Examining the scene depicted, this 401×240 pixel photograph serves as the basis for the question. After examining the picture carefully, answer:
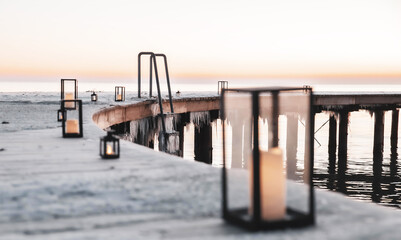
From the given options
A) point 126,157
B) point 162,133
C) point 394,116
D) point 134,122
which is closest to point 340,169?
point 394,116

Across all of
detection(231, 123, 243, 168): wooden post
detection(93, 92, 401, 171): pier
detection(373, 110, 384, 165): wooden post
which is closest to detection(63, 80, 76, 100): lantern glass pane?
detection(93, 92, 401, 171): pier

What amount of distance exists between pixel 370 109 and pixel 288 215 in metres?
32.1

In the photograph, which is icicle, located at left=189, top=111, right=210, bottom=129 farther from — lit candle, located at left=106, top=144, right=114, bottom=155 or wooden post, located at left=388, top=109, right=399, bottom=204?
lit candle, located at left=106, top=144, right=114, bottom=155

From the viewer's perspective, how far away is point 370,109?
110 ft

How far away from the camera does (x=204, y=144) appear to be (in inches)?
1069

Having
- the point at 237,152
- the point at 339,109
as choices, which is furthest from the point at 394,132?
the point at 237,152

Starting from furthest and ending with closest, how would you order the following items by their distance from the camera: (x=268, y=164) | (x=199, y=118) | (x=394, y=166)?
(x=199, y=118) < (x=394, y=166) < (x=268, y=164)

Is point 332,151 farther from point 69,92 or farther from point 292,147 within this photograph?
point 69,92

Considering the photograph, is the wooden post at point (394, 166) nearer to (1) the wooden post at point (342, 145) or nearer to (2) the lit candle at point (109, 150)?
(1) the wooden post at point (342, 145)

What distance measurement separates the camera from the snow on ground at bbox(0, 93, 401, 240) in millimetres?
3073

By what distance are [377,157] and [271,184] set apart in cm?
2826

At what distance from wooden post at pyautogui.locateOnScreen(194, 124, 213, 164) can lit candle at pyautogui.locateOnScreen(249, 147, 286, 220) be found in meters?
23.0

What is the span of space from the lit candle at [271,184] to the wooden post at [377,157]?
16685mm

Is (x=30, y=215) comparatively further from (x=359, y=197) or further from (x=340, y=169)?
(x=340, y=169)
